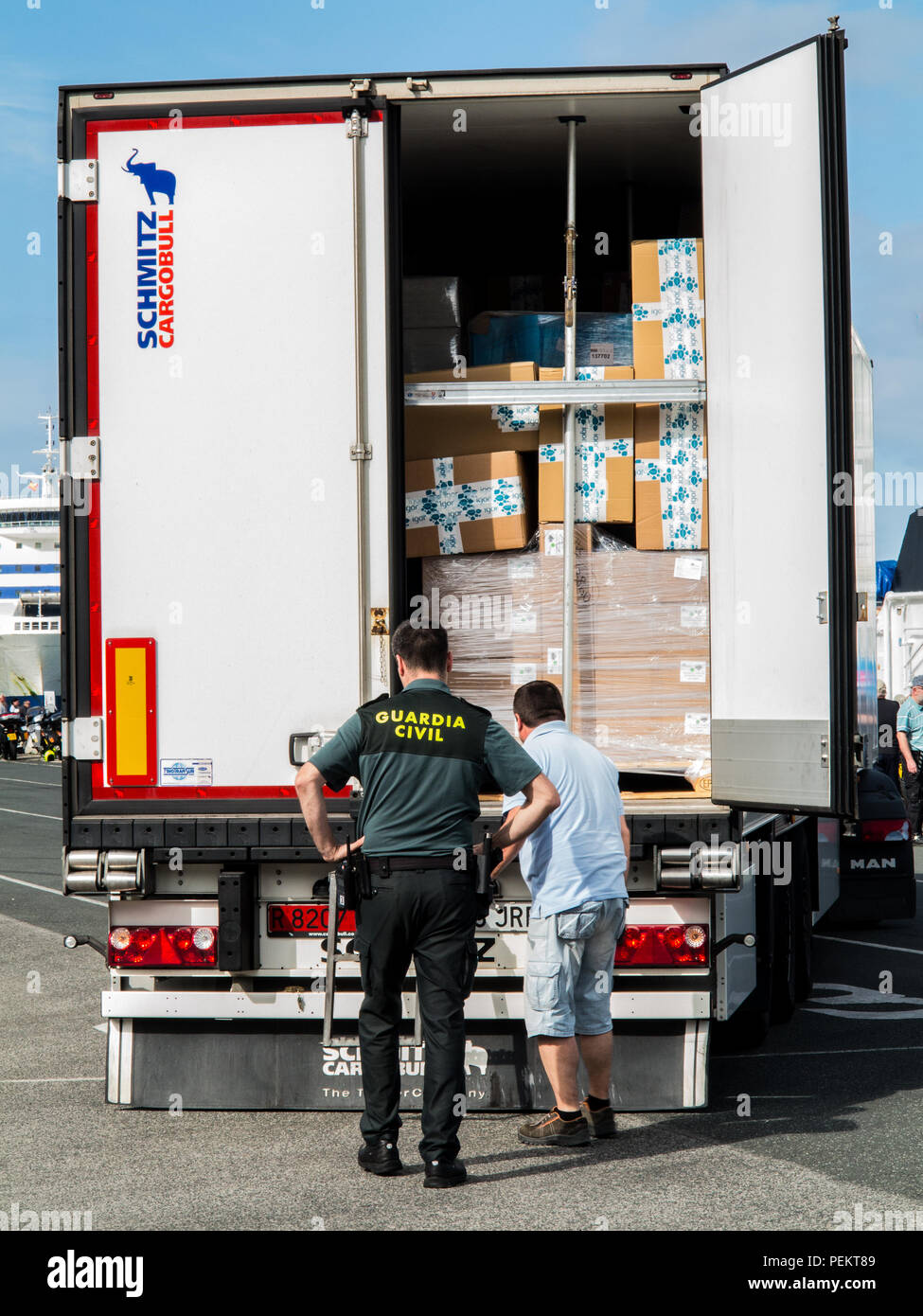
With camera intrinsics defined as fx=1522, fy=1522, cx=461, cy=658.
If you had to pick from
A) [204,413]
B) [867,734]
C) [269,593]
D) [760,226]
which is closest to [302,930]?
[269,593]

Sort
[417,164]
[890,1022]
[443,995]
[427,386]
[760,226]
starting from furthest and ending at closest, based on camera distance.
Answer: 1. [890,1022]
2. [417,164]
3. [427,386]
4. [760,226]
5. [443,995]

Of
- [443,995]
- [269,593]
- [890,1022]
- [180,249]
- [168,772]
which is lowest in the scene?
[890,1022]

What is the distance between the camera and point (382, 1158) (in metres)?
5.01

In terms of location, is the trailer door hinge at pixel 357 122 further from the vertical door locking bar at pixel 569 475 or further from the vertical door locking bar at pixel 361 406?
the vertical door locking bar at pixel 569 475

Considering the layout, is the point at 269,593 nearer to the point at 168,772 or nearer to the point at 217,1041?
the point at 168,772

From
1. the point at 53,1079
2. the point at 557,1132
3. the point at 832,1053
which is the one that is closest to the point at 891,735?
the point at 832,1053

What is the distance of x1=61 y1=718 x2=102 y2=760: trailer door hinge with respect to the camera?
5.46m

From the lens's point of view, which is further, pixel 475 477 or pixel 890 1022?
pixel 890 1022

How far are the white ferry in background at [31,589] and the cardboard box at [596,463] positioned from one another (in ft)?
175

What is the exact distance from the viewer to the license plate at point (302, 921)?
218 inches

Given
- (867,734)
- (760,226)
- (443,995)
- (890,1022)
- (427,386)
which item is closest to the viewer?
(443,995)

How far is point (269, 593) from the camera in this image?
5430 mm

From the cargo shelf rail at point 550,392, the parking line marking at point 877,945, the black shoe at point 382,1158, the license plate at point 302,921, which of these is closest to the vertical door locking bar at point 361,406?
the cargo shelf rail at point 550,392

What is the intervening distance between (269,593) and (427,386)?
114 centimetres
